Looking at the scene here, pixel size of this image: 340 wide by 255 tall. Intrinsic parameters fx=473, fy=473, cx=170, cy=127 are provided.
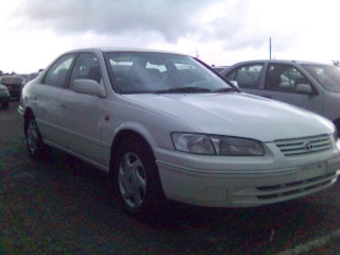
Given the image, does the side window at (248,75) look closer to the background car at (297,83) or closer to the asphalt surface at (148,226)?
the background car at (297,83)

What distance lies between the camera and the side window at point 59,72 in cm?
559

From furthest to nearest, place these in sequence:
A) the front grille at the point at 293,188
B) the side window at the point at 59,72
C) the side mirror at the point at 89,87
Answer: the side window at the point at 59,72 < the side mirror at the point at 89,87 < the front grille at the point at 293,188

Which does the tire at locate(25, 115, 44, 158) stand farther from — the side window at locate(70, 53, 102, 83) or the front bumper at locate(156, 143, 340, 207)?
the front bumper at locate(156, 143, 340, 207)

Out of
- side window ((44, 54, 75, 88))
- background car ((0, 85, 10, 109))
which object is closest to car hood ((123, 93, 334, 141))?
side window ((44, 54, 75, 88))

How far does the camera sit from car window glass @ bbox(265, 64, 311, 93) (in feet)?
22.9

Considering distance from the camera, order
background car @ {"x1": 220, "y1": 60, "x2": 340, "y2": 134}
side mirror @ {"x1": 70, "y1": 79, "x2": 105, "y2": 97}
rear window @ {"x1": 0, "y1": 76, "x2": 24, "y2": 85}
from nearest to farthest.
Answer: side mirror @ {"x1": 70, "y1": 79, "x2": 105, "y2": 97} → background car @ {"x1": 220, "y1": 60, "x2": 340, "y2": 134} → rear window @ {"x1": 0, "y1": 76, "x2": 24, "y2": 85}

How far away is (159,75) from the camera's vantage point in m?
4.84

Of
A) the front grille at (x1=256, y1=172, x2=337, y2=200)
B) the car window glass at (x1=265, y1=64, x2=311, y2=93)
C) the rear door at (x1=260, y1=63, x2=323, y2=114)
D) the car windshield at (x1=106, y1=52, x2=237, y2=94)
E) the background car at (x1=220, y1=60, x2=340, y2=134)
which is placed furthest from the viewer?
the car window glass at (x1=265, y1=64, x2=311, y2=93)

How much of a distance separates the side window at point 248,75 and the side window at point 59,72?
3067 mm

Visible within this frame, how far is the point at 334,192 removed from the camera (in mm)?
4840

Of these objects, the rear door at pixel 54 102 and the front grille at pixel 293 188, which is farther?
the rear door at pixel 54 102

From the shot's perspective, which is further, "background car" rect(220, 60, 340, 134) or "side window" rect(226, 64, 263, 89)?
"side window" rect(226, 64, 263, 89)

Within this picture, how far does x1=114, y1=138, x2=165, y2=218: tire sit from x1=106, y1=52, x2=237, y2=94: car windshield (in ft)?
2.27

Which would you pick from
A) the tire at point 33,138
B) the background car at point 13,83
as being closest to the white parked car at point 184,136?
the tire at point 33,138
